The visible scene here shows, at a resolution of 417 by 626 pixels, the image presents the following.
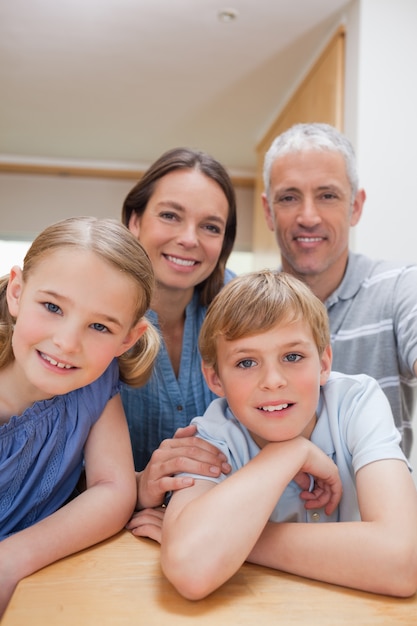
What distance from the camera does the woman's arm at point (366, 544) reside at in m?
0.80

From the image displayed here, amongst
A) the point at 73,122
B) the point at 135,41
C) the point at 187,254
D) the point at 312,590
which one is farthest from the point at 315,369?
the point at 73,122

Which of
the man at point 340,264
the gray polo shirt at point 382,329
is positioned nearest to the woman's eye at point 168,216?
the man at point 340,264

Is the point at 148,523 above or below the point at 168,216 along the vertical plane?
below

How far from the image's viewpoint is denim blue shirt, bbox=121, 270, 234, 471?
5.15 feet

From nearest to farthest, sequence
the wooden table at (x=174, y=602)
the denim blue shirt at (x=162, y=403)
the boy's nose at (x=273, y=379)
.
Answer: the wooden table at (x=174, y=602) → the boy's nose at (x=273, y=379) → the denim blue shirt at (x=162, y=403)

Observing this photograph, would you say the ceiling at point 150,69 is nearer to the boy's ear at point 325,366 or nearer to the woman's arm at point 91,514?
the boy's ear at point 325,366

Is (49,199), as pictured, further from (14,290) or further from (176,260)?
(14,290)

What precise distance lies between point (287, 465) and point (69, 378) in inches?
15.6

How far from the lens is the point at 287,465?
3.06 feet

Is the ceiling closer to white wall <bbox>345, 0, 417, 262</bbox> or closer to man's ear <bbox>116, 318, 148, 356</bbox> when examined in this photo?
white wall <bbox>345, 0, 417, 262</bbox>

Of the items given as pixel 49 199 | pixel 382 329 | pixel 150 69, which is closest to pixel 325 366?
pixel 382 329

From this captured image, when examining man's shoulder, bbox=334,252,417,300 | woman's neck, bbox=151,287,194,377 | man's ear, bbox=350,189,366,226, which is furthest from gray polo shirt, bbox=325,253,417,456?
woman's neck, bbox=151,287,194,377

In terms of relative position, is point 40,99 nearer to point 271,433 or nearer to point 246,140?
point 246,140

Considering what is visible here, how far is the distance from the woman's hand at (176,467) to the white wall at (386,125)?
1898 mm
